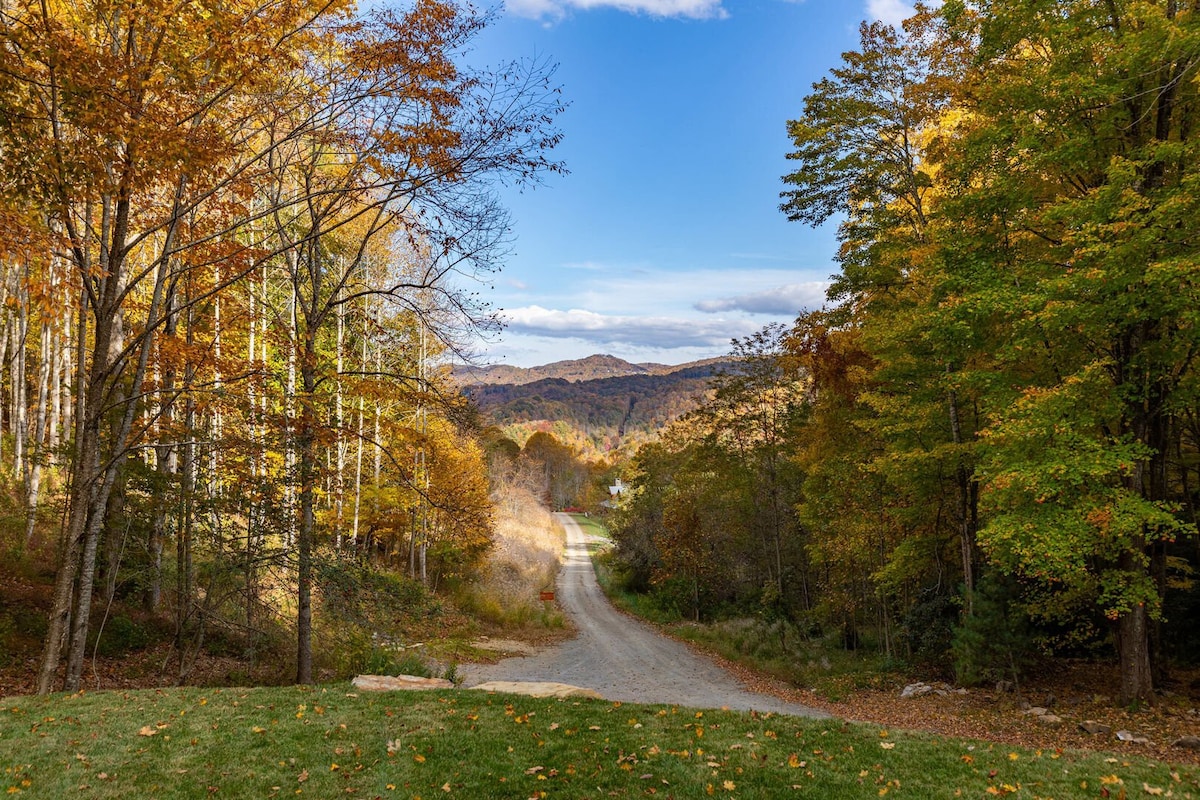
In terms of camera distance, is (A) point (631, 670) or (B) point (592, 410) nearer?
(A) point (631, 670)

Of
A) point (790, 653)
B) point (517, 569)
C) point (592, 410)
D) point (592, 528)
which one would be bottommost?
point (592, 528)

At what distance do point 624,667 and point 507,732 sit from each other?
1300cm

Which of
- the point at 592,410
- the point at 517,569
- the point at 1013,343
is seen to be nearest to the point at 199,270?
the point at 1013,343

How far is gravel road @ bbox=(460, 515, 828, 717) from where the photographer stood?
14.4 metres

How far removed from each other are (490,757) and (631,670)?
1337 centimetres

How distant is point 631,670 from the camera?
18375 millimetres

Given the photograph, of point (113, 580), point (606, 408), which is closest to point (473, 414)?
point (113, 580)

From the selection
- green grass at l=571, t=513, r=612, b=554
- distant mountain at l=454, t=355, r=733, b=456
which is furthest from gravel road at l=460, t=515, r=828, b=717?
distant mountain at l=454, t=355, r=733, b=456

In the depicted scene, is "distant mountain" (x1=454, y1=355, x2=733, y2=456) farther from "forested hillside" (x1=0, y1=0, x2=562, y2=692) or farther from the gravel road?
"forested hillside" (x1=0, y1=0, x2=562, y2=692)

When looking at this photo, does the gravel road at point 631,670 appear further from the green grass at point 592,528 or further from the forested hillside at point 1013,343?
the green grass at point 592,528

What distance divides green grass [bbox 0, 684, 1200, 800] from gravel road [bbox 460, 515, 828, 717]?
16.4 feet

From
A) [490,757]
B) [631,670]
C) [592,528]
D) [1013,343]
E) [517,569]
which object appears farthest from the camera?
[592,528]

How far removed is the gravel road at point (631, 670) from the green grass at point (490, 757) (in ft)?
16.4

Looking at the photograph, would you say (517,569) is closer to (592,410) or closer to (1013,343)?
(1013,343)
